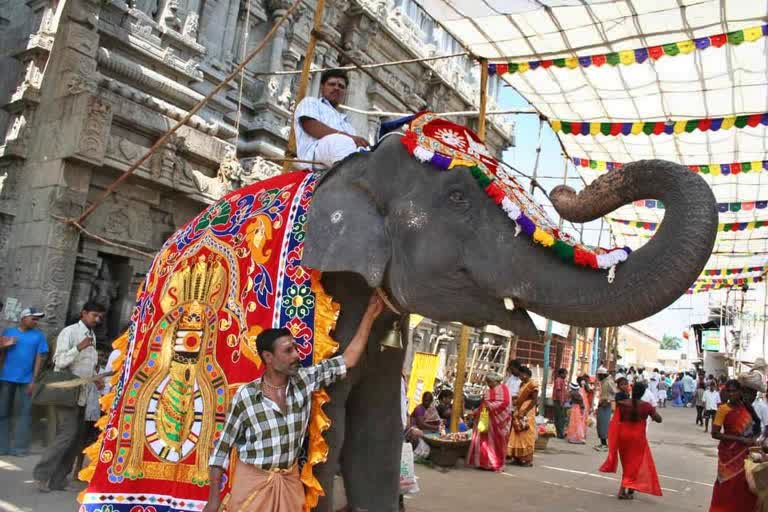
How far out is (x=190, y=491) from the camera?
2.71 meters

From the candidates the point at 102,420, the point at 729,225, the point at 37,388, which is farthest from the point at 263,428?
the point at 729,225

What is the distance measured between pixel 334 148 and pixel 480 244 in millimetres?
1051

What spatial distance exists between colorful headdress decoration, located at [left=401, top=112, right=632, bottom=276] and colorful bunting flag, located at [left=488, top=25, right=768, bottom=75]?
409 centimetres

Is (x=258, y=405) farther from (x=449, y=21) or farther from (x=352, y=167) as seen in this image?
(x=449, y=21)

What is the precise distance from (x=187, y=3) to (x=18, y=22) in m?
2.16

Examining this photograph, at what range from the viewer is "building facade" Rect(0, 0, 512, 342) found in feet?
21.7

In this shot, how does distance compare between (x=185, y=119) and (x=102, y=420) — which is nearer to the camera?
(x=102, y=420)

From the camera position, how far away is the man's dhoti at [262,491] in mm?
2348

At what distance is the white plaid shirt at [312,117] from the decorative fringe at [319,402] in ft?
3.06

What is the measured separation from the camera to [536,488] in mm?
7426

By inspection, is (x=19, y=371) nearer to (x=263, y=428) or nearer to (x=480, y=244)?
(x=263, y=428)

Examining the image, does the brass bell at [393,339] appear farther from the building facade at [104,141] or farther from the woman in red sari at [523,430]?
the woman in red sari at [523,430]

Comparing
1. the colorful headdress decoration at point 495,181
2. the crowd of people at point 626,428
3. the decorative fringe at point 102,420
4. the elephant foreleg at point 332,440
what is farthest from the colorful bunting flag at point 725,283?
the decorative fringe at point 102,420

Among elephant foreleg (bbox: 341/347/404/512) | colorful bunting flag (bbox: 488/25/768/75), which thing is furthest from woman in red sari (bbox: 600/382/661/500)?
elephant foreleg (bbox: 341/347/404/512)
